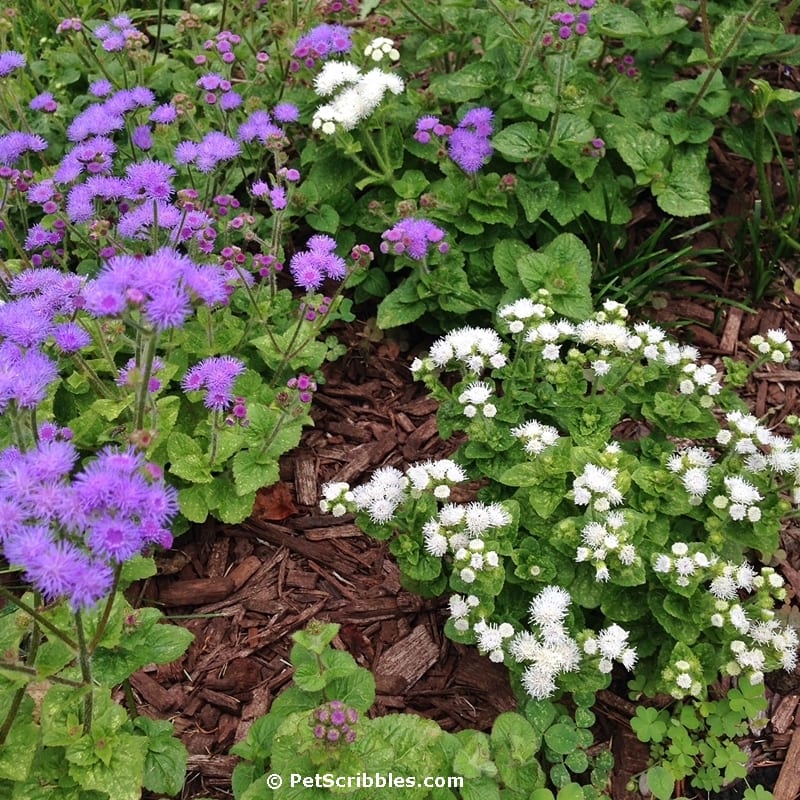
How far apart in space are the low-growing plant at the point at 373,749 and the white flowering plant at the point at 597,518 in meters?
0.16

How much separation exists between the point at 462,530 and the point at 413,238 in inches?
49.5

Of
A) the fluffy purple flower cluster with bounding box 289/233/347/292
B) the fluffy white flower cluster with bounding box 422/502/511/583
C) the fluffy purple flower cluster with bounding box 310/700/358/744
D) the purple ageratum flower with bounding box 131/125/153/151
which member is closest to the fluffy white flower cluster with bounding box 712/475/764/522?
the fluffy white flower cluster with bounding box 422/502/511/583

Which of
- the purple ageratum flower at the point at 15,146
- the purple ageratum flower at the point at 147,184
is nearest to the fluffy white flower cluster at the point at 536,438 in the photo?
the purple ageratum flower at the point at 147,184

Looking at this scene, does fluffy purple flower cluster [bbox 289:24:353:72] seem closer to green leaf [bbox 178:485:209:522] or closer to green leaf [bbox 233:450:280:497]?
green leaf [bbox 233:450:280:497]

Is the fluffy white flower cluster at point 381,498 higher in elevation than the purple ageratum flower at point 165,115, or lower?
lower

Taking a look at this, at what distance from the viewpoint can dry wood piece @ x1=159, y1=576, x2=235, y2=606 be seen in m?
2.93

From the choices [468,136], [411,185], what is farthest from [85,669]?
[468,136]

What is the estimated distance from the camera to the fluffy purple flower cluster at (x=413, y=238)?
10.1 feet

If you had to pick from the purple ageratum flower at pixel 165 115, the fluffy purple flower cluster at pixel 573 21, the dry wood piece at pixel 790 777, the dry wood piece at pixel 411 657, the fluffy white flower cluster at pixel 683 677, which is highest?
the fluffy purple flower cluster at pixel 573 21

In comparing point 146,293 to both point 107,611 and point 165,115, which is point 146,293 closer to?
point 107,611

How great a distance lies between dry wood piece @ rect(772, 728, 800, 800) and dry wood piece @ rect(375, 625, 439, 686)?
3.62 feet

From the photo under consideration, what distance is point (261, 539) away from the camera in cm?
311

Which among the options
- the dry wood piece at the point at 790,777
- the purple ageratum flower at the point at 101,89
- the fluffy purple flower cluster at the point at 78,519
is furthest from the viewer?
the purple ageratum flower at the point at 101,89

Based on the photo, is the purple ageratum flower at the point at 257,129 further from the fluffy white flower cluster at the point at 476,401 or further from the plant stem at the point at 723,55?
the plant stem at the point at 723,55
